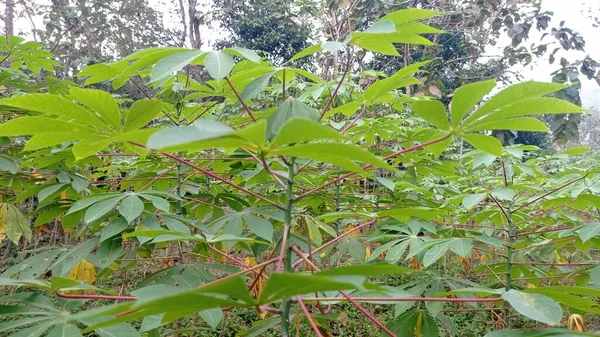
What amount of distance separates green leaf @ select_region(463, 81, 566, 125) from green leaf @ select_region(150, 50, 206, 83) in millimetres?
399

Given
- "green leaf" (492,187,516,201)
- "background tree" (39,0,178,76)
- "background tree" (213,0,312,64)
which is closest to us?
"green leaf" (492,187,516,201)

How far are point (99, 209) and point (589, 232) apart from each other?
97 centimetres

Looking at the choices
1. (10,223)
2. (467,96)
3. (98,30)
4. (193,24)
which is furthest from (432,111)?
(193,24)

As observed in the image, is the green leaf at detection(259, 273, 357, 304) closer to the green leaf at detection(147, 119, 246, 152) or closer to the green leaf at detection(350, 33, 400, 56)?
the green leaf at detection(147, 119, 246, 152)

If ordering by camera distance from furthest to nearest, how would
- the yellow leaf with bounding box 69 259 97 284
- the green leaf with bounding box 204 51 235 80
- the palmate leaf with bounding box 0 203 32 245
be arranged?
the palmate leaf with bounding box 0 203 32 245 → the yellow leaf with bounding box 69 259 97 284 → the green leaf with bounding box 204 51 235 80

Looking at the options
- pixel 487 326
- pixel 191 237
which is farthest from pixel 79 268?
pixel 487 326

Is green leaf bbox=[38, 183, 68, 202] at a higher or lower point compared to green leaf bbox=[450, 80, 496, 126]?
lower

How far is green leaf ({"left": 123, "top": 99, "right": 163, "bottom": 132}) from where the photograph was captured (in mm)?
570

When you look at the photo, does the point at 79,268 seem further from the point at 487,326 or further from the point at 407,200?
the point at 487,326

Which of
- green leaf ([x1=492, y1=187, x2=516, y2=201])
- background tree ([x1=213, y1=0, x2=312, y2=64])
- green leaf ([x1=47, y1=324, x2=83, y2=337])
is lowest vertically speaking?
green leaf ([x1=492, y1=187, x2=516, y2=201])

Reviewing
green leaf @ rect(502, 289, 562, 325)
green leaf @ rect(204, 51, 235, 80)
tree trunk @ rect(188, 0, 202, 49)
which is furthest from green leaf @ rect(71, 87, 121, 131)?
tree trunk @ rect(188, 0, 202, 49)

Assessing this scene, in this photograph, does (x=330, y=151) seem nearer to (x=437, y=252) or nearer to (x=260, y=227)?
(x=260, y=227)

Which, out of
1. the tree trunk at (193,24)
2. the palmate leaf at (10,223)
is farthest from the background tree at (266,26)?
the palmate leaf at (10,223)

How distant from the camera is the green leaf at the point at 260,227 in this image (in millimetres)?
768
